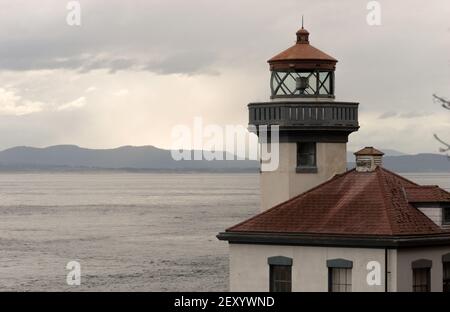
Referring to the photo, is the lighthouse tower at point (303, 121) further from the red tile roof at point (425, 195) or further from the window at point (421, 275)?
the window at point (421, 275)

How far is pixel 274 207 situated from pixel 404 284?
5630 millimetres

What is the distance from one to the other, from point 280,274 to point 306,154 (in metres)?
6.20

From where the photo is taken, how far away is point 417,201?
37.4 meters

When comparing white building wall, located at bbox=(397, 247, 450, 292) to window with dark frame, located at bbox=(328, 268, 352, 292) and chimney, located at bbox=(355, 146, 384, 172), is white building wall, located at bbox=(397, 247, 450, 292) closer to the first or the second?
window with dark frame, located at bbox=(328, 268, 352, 292)

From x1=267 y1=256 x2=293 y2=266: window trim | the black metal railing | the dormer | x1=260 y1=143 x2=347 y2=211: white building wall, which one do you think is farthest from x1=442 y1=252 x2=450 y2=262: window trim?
the black metal railing

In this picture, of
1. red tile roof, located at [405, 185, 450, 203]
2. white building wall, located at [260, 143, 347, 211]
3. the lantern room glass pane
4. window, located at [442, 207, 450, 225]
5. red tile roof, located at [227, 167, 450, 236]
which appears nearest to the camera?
red tile roof, located at [227, 167, 450, 236]

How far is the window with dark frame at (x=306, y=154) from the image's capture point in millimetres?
41594

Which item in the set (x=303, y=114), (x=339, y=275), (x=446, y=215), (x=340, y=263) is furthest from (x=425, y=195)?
(x=303, y=114)

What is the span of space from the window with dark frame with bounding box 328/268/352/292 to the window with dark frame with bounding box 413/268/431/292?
80.4 inches

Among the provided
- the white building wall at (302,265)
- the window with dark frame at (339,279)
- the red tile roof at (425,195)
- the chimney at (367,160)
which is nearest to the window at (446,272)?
the red tile roof at (425,195)

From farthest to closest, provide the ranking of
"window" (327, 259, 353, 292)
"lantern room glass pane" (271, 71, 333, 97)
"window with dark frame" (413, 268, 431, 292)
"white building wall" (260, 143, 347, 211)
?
1. "lantern room glass pane" (271, 71, 333, 97)
2. "white building wall" (260, 143, 347, 211)
3. "window with dark frame" (413, 268, 431, 292)
4. "window" (327, 259, 353, 292)

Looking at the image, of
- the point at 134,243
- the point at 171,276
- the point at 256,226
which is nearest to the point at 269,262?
the point at 256,226

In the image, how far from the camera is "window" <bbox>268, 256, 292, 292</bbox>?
120 feet

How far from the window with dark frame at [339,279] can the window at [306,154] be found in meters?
6.46
